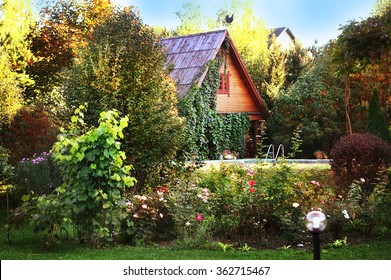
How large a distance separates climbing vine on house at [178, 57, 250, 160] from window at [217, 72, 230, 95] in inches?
26.4

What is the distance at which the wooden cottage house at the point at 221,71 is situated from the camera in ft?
48.6

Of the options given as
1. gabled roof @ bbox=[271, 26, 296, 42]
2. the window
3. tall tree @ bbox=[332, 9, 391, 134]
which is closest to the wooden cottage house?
the window

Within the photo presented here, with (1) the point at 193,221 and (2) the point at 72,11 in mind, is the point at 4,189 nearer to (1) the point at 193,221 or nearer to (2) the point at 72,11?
(1) the point at 193,221

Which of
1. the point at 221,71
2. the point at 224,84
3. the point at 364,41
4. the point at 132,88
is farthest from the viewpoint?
the point at 224,84

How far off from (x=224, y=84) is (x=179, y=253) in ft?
37.5

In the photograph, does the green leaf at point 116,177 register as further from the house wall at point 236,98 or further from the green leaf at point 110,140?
the house wall at point 236,98

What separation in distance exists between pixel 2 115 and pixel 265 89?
34.7ft

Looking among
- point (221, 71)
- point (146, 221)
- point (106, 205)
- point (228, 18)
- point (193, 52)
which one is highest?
point (228, 18)

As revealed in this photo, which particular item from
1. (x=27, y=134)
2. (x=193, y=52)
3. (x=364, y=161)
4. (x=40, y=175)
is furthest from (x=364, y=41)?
(x=193, y=52)

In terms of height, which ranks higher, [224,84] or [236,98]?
[224,84]

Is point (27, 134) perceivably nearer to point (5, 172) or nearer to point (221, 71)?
point (5, 172)

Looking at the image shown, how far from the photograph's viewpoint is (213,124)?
16.6m

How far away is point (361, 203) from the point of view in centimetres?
858

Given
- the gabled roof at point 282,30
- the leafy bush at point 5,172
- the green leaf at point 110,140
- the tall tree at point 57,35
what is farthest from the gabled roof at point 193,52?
the green leaf at point 110,140
